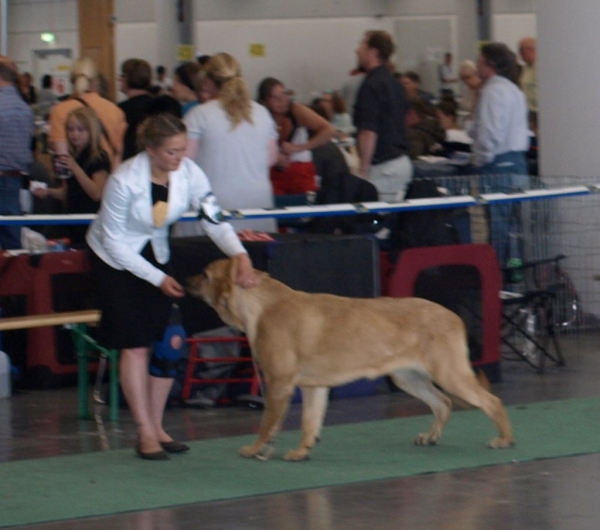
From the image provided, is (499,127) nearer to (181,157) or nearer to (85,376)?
(85,376)

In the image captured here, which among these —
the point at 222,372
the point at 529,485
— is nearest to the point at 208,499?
the point at 529,485

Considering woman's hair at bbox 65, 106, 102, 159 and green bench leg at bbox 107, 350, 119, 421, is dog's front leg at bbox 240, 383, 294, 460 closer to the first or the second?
green bench leg at bbox 107, 350, 119, 421

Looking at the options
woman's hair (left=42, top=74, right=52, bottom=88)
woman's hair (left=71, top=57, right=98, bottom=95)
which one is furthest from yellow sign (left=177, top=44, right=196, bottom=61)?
woman's hair (left=71, top=57, right=98, bottom=95)

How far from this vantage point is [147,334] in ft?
20.0

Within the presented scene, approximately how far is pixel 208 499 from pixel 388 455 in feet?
3.85

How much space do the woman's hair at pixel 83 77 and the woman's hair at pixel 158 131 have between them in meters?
4.77

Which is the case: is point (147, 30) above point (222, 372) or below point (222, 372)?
above

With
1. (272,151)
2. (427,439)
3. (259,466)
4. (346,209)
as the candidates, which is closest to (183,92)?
(272,151)

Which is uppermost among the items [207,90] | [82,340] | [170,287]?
[207,90]

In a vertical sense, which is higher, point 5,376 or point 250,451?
point 5,376

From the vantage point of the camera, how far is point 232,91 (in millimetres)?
8258

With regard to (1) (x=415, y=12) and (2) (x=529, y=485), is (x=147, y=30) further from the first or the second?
(2) (x=529, y=485)

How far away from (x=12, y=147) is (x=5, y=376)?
95.8 inches

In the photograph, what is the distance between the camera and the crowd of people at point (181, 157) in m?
6.00
